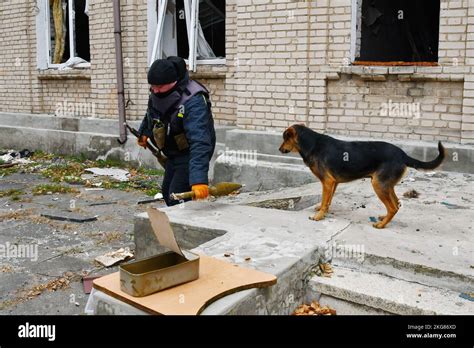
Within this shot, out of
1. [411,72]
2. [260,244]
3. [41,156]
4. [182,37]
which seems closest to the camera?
[260,244]

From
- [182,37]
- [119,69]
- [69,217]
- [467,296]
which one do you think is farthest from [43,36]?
[467,296]

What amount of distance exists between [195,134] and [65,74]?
6690mm

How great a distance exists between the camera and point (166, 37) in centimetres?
906

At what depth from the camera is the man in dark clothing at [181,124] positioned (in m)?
4.48

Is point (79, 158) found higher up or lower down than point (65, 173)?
higher up

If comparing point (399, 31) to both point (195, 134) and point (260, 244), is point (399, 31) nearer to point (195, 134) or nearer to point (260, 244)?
point (195, 134)

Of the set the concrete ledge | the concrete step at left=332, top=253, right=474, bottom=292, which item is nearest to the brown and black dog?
the concrete ledge

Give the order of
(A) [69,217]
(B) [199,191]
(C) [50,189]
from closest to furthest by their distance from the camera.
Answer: (B) [199,191] → (A) [69,217] → (C) [50,189]

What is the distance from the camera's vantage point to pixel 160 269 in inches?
119

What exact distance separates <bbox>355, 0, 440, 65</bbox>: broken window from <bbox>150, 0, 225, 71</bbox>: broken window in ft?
7.69

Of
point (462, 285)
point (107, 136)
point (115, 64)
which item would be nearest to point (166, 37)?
point (115, 64)

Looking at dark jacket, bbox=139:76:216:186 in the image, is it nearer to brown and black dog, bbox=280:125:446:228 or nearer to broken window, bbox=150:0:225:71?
brown and black dog, bbox=280:125:446:228
